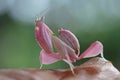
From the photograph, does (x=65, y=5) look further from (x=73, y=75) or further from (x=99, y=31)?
(x=73, y=75)

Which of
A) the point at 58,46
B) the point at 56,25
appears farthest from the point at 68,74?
the point at 56,25

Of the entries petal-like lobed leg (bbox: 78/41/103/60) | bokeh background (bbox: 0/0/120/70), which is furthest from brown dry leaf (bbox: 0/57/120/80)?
bokeh background (bbox: 0/0/120/70)

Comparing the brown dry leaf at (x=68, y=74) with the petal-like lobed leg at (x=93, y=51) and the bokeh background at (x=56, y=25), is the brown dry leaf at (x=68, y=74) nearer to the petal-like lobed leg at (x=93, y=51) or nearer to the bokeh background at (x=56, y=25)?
the petal-like lobed leg at (x=93, y=51)

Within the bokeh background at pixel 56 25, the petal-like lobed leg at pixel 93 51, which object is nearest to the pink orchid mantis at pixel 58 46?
the petal-like lobed leg at pixel 93 51

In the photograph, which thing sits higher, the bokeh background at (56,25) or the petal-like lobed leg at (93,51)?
the petal-like lobed leg at (93,51)

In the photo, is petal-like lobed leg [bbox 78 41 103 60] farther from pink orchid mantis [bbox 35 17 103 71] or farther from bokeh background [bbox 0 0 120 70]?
bokeh background [bbox 0 0 120 70]

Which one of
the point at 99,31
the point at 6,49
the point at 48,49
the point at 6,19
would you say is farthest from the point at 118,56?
the point at 48,49
